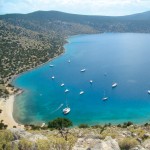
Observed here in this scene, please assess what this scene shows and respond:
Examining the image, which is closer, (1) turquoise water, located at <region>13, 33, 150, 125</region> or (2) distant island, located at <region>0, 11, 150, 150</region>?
(2) distant island, located at <region>0, 11, 150, 150</region>

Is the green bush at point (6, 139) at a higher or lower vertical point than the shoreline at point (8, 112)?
higher

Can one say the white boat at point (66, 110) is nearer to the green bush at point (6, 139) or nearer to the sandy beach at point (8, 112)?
the sandy beach at point (8, 112)

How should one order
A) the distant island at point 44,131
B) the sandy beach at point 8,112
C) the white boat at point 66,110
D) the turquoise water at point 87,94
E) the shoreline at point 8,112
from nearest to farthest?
1. the distant island at point 44,131
2. the shoreline at point 8,112
3. the sandy beach at point 8,112
4. the turquoise water at point 87,94
5. the white boat at point 66,110

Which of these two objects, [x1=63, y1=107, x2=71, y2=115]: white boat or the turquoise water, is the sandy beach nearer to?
the turquoise water

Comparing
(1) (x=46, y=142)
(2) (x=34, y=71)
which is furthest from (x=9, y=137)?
(2) (x=34, y=71)

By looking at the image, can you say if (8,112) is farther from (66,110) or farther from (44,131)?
(44,131)

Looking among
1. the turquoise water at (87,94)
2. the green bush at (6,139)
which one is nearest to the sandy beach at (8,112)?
the turquoise water at (87,94)

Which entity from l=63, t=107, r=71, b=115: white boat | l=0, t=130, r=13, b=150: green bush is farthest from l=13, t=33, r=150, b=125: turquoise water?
l=0, t=130, r=13, b=150: green bush

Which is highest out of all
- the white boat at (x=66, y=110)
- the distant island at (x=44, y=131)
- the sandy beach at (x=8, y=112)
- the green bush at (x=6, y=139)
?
the green bush at (x=6, y=139)
